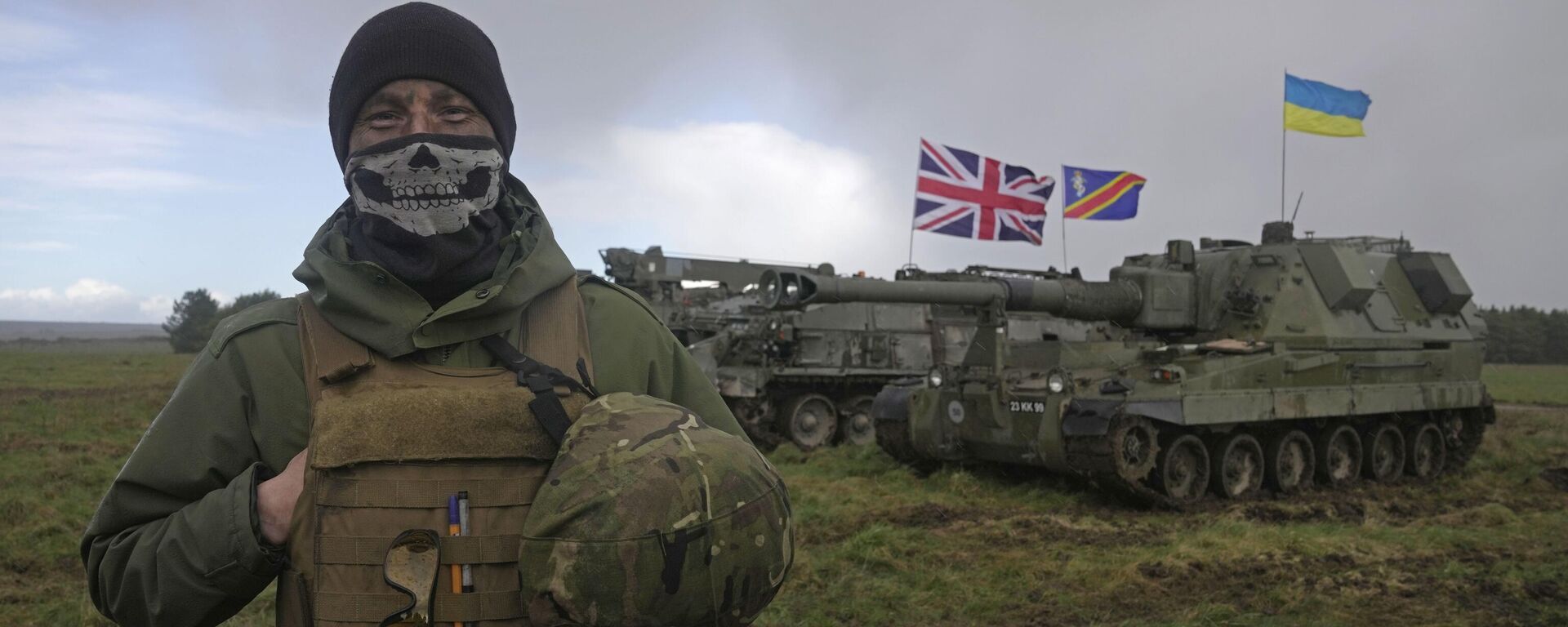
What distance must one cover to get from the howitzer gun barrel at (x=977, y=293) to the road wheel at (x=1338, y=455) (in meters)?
2.41

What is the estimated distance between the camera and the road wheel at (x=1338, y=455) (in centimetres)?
1112

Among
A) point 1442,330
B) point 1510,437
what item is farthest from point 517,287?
point 1510,437

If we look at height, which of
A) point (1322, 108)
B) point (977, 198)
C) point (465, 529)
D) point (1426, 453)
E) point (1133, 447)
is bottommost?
point (1426, 453)

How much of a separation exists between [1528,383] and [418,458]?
42.3 meters

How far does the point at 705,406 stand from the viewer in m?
2.02

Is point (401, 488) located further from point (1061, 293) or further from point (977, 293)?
point (1061, 293)

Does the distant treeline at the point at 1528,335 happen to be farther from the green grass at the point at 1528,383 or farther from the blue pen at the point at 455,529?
the blue pen at the point at 455,529

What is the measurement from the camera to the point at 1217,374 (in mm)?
9594

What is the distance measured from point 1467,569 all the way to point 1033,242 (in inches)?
424

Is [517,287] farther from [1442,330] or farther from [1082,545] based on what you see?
[1442,330]

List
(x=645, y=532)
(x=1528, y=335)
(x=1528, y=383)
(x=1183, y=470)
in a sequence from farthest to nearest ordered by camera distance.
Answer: (x=1528, y=335) < (x=1528, y=383) < (x=1183, y=470) < (x=645, y=532)

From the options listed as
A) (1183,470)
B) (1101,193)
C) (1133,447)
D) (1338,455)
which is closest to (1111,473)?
(1133,447)

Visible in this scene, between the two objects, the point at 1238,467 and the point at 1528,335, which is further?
the point at 1528,335

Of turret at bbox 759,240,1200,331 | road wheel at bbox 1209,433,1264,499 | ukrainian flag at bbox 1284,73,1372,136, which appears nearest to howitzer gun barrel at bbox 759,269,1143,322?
turret at bbox 759,240,1200,331
